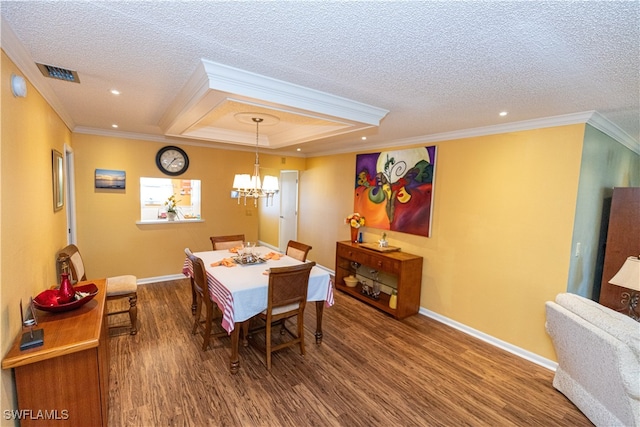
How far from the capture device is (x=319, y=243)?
581 centimetres

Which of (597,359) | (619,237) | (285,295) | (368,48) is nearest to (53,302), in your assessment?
(285,295)

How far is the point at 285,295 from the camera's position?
266 cm

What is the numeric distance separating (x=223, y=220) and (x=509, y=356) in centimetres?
457

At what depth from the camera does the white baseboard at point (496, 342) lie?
2821mm

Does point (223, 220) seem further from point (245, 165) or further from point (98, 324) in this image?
point (98, 324)

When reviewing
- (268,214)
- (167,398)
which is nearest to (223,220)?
(268,214)

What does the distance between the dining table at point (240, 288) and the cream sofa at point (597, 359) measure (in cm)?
200

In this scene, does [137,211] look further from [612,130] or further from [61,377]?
[612,130]

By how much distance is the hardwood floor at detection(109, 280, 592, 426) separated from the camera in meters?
2.11

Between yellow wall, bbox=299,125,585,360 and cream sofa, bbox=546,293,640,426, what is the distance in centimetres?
55

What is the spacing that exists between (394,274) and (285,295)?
1.75m

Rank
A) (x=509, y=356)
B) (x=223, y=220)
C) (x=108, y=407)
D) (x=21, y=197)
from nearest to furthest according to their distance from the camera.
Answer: (x=21, y=197), (x=108, y=407), (x=509, y=356), (x=223, y=220)

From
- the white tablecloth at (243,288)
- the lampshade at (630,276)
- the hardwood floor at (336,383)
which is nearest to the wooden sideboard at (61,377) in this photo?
the hardwood floor at (336,383)

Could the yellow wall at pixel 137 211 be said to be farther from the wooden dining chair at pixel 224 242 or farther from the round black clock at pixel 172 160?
the wooden dining chair at pixel 224 242
